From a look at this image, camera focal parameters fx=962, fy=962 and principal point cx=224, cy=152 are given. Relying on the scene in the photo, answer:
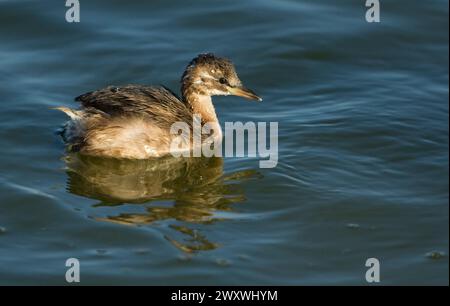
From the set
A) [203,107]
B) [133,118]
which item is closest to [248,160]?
[203,107]

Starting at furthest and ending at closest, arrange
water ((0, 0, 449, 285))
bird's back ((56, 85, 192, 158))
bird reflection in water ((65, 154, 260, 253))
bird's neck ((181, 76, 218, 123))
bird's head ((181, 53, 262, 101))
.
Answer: bird's neck ((181, 76, 218, 123)) < bird's head ((181, 53, 262, 101)) < bird's back ((56, 85, 192, 158)) < bird reflection in water ((65, 154, 260, 253)) < water ((0, 0, 449, 285))

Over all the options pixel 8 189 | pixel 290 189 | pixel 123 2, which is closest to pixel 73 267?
pixel 8 189

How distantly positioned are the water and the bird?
16cm

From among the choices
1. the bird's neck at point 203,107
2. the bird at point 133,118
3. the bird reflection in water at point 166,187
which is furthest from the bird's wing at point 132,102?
the bird reflection in water at point 166,187

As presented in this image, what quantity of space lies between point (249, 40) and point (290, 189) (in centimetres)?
376

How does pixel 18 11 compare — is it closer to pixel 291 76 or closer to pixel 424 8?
pixel 291 76

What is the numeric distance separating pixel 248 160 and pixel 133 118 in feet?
3.78

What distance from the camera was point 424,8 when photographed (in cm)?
1241

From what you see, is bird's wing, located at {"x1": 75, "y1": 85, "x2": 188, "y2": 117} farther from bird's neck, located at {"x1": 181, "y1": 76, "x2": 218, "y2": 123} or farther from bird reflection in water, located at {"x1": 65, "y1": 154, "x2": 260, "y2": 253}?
bird reflection in water, located at {"x1": 65, "y1": 154, "x2": 260, "y2": 253}

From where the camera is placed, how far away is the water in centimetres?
728

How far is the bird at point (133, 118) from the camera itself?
8898 mm

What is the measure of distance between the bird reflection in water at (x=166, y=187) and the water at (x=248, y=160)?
0.02m

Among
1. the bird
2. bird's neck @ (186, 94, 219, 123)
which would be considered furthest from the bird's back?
bird's neck @ (186, 94, 219, 123)

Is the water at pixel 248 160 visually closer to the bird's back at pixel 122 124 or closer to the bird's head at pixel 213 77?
the bird's back at pixel 122 124
